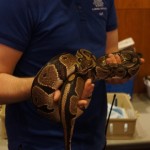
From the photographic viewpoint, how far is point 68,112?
2.52 ft

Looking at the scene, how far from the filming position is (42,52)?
94 centimetres

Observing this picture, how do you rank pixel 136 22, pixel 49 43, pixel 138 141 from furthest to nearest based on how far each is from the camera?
1. pixel 136 22
2. pixel 138 141
3. pixel 49 43

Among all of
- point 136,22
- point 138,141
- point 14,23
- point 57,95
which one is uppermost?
point 14,23

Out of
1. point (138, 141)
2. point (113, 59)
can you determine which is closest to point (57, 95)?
point (113, 59)

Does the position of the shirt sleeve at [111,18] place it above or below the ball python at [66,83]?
above

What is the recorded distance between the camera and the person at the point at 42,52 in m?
0.86

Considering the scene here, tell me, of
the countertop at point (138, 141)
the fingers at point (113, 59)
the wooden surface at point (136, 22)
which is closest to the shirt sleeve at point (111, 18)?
the fingers at point (113, 59)

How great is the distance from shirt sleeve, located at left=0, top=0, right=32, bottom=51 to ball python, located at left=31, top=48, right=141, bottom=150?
0.10 metres

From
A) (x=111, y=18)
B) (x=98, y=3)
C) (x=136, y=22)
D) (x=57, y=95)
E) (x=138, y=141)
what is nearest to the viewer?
(x=57, y=95)

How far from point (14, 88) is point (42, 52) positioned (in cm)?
13

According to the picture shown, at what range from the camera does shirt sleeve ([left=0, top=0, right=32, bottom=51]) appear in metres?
0.84

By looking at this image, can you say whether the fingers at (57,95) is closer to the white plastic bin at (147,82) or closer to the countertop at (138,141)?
the countertop at (138,141)

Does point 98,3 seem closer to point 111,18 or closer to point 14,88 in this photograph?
point 111,18

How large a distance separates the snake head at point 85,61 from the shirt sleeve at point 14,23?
0.17 metres
